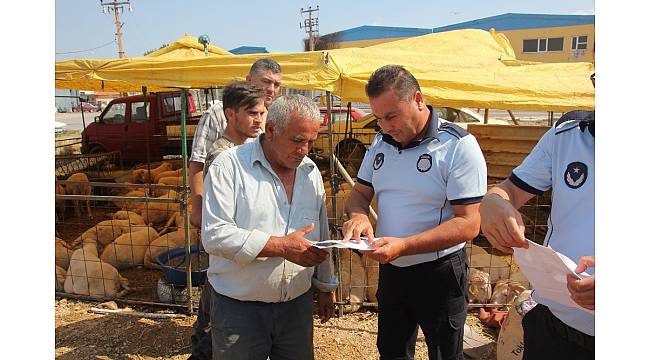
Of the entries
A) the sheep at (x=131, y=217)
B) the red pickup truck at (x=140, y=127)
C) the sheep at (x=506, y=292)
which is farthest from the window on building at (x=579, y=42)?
the sheep at (x=131, y=217)

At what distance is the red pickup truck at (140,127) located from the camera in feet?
36.7

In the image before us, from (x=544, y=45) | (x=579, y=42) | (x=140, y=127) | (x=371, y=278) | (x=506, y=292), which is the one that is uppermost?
(x=544, y=45)

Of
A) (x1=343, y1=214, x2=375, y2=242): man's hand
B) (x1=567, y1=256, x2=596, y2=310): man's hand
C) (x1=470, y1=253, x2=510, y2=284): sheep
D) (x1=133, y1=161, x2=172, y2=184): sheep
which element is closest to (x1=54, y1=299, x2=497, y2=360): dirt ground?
(x1=470, y1=253, x2=510, y2=284): sheep

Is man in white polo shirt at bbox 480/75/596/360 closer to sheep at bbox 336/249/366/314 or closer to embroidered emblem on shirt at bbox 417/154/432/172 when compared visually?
embroidered emblem on shirt at bbox 417/154/432/172

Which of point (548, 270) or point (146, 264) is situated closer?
point (548, 270)

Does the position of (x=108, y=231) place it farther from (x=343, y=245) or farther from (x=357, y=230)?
(x=343, y=245)

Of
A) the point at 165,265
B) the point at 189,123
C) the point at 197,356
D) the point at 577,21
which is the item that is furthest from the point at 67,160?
the point at 577,21

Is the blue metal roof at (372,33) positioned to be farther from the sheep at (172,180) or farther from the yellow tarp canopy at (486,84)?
the yellow tarp canopy at (486,84)

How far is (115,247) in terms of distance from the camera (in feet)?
19.5

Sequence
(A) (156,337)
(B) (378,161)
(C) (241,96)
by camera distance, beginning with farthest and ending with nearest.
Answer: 1. (A) (156,337)
2. (C) (241,96)
3. (B) (378,161)

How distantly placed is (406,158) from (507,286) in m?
3.16

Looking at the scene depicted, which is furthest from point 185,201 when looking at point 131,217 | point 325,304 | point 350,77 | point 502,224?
point 502,224

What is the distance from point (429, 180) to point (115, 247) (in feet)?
16.1

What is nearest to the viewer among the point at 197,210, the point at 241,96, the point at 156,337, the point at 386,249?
the point at 386,249
